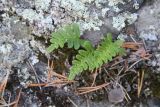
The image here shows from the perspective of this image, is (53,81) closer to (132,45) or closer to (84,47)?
(84,47)

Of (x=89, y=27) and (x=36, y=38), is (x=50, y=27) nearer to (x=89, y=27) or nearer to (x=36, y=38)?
(x=36, y=38)

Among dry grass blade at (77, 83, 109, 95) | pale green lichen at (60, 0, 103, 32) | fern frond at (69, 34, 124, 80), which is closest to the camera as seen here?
fern frond at (69, 34, 124, 80)

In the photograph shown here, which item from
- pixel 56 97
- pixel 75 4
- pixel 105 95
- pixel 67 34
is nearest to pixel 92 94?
pixel 105 95

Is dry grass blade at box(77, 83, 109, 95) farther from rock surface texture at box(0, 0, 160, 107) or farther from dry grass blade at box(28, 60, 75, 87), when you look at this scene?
rock surface texture at box(0, 0, 160, 107)

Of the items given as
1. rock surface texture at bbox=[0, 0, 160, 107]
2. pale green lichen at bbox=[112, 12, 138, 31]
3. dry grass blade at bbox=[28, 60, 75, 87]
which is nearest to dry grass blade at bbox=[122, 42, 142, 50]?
rock surface texture at bbox=[0, 0, 160, 107]

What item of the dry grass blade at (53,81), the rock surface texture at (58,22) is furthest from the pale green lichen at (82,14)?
the dry grass blade at (53,81)

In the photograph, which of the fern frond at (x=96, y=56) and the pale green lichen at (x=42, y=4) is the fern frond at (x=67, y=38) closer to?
the fern frond at (x=96, y=56)

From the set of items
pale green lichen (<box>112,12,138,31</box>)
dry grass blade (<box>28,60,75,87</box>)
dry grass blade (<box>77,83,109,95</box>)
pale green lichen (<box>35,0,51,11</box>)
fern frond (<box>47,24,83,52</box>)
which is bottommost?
dry grass blade (<box>77,83,109,95</box>)

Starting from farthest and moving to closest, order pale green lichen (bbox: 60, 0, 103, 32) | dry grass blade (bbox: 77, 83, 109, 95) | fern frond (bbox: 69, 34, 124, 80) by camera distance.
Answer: pale green lichen (bbox: 60, 0, 103, 32) < dry grass blade (bbox: 77, 83, 109, 95) < fern frond (bbox: 69, 34, 124, 80)
